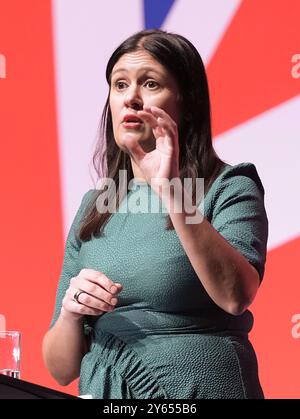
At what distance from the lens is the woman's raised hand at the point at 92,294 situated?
1344mm

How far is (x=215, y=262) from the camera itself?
1.28 meters

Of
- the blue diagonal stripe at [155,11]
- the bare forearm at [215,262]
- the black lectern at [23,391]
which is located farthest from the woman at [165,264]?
the blue diagonal stripe at [155,11]

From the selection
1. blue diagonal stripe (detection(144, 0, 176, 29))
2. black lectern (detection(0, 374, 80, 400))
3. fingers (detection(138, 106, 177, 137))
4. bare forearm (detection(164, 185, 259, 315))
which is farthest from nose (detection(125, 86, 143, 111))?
black lectern (detection(0, 374, 80, 400))

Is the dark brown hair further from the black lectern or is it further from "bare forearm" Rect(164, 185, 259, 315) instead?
the black lectern

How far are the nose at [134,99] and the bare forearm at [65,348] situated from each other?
386 millimetres

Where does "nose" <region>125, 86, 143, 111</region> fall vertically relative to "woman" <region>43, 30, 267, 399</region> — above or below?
above

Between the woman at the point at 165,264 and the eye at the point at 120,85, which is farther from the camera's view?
the eye at the point at 120,85

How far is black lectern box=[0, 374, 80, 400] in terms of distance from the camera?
0.65 meters

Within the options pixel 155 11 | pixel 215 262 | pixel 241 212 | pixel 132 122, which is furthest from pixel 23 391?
pixel 155 11

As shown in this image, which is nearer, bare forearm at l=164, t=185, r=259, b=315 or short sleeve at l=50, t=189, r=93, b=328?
bare forearm at l=164, t=185, r=259, b=315

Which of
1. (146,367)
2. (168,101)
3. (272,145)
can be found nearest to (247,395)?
(146,367)

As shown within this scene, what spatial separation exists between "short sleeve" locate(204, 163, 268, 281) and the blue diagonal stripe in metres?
0.93

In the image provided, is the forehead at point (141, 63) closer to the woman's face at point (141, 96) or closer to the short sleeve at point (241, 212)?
the woman's face at point (141, 96)
